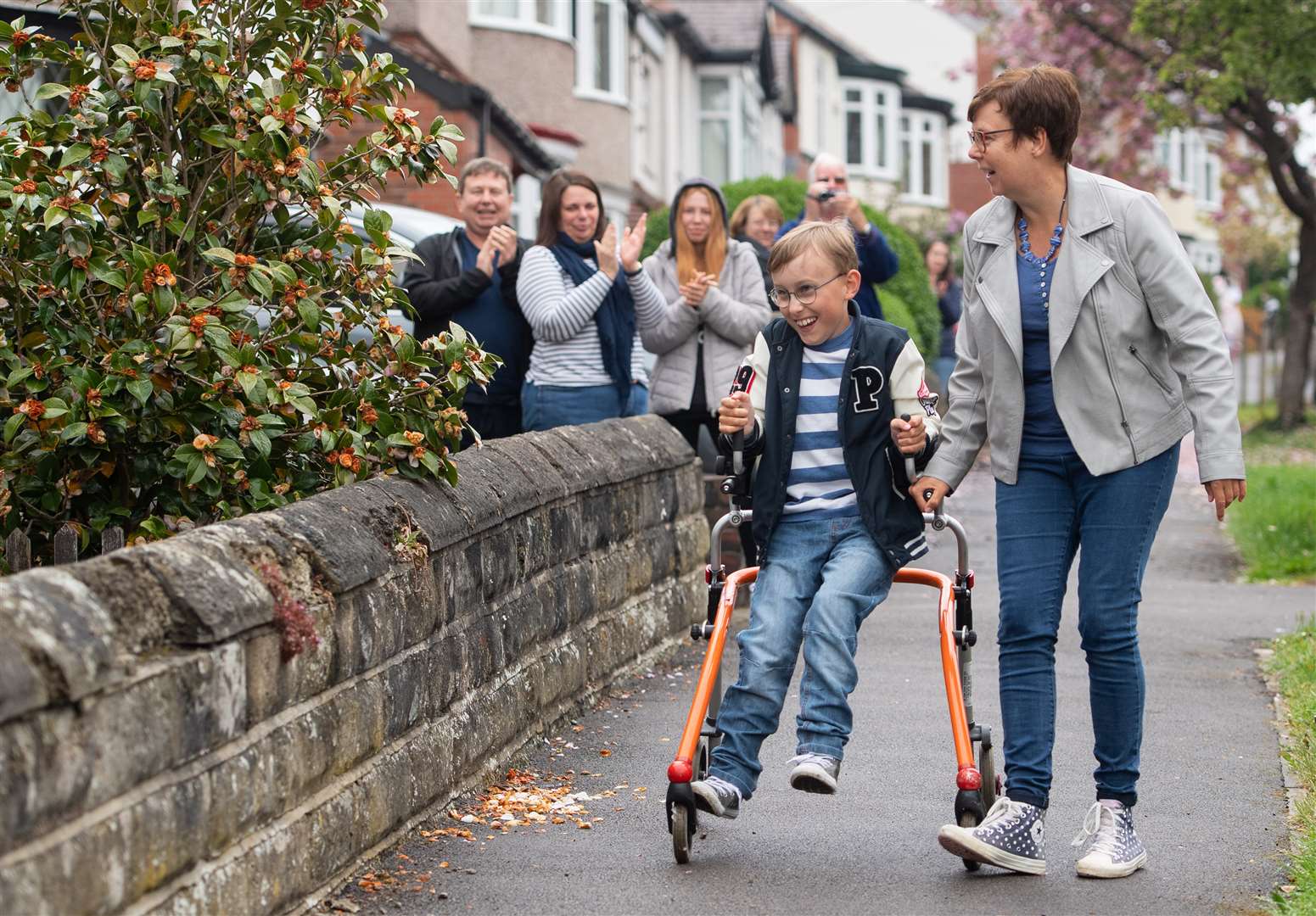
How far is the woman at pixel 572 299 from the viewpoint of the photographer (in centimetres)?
793

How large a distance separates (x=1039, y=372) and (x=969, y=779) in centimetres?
107

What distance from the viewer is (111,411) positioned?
511cm

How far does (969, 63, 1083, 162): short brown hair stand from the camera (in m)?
4.82

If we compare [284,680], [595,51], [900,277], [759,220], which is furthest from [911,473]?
[595,51]

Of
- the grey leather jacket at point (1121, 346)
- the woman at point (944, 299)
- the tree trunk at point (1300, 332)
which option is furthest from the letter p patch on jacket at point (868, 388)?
the tree trunk at point (1300, 332)

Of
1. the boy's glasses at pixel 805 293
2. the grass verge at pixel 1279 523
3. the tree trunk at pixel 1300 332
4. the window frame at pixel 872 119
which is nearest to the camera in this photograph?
the boy's glasses at pixel 805 293

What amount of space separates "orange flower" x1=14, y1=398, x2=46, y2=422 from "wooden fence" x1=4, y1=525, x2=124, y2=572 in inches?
13.2

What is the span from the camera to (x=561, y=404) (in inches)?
318

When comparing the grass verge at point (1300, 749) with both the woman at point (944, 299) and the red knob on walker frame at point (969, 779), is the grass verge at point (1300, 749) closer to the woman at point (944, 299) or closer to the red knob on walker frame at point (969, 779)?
the red knob on walker frame at point (969, 779)

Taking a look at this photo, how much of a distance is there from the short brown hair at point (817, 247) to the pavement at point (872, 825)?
160 centimetres

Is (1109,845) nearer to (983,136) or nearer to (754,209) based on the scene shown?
(983,136)

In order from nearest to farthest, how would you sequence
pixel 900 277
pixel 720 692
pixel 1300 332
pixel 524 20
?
pixel 720 692 < pixel 900 277 < pixel 524 20 < pixel 1300 332


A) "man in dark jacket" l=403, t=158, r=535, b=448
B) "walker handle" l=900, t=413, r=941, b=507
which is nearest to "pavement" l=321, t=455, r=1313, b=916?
"walker handle" l=900, t=413, r=941, b=507

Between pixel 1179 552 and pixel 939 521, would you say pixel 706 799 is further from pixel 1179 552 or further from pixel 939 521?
pixel 1179 552
